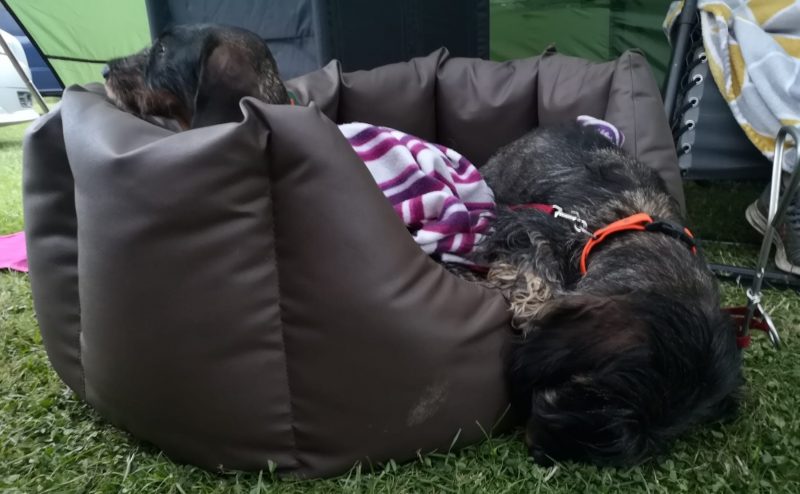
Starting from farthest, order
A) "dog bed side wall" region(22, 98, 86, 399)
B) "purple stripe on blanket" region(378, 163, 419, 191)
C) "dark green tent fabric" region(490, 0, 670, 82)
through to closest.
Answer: "dark green tent fabric" region(490, 0, 670, 82) → "purple stripe on blanket" region(378, 163, 419, 191) → "dog bed side wall" region(22, 98, 86, 399)

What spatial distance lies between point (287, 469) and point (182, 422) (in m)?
0.29

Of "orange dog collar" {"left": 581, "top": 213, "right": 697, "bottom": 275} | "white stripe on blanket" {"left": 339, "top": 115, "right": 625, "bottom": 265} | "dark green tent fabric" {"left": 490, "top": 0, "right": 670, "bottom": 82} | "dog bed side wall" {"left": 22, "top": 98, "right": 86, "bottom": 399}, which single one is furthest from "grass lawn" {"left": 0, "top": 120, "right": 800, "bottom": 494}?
"dark green tent fabric" {"left": 490, "top": 0, "right": 670, "bottom": 82}

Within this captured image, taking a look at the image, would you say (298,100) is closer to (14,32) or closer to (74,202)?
(74,202)

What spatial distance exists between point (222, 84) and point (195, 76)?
0.40ft

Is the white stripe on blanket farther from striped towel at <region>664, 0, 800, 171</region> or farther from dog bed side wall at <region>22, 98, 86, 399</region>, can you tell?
striped towel at <region>664, 0, 800, 171</region>

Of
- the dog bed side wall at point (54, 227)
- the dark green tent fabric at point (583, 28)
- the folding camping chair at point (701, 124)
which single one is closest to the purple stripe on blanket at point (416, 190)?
the dog bed side wall at point (54, 227)

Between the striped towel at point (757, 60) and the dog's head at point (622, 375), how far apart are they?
62.3 inches

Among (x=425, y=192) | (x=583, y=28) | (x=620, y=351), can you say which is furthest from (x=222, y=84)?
(x=583, y=28)

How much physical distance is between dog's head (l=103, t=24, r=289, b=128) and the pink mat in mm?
1008


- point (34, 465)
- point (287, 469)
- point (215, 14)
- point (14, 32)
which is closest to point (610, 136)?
point (287, 469)

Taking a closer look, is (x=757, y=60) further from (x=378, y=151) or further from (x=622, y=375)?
(x=622, y=375)

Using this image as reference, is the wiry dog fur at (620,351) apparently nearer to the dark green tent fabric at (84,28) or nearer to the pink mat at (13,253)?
the pink mat at (13,253)

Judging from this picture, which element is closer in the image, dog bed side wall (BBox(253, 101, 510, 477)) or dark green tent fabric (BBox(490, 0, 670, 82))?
dog bed side wall (BBox(253, 101, 510, 477))

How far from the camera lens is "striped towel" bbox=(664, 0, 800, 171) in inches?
107
